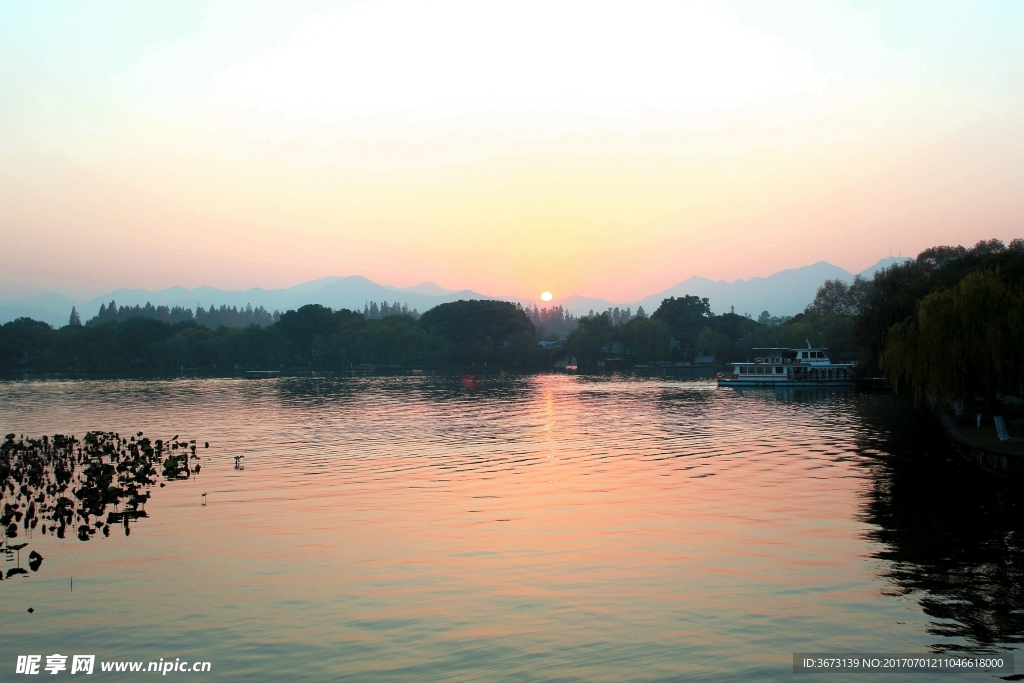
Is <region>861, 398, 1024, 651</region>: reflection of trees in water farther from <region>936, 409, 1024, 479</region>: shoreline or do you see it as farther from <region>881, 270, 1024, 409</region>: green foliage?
<region>881, 270, 1024, 409</region>: green foliage

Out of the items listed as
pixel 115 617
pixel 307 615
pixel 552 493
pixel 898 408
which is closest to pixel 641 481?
pixel 552 493

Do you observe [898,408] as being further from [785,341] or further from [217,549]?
[785,341]

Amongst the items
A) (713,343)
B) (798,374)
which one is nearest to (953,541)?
(798,374)

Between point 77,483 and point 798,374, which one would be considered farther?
point 798,374

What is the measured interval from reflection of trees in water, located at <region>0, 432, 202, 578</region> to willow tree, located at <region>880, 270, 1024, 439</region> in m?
32.7

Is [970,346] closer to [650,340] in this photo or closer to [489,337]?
[650,340]

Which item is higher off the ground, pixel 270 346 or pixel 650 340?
pixel 650 340

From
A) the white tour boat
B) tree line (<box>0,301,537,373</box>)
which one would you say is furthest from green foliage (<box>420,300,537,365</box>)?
the white tour boat

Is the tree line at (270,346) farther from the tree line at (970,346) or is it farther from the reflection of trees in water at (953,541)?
the reflection of trees in water at (953,541)

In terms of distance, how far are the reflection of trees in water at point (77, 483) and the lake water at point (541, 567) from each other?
85cm

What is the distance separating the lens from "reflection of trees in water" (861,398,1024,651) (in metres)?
15.8

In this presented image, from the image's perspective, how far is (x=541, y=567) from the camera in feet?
66.1

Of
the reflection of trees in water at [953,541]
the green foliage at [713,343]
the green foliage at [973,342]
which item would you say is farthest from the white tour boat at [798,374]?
the green foliage at [713,343]

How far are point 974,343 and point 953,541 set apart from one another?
51.3 ft
